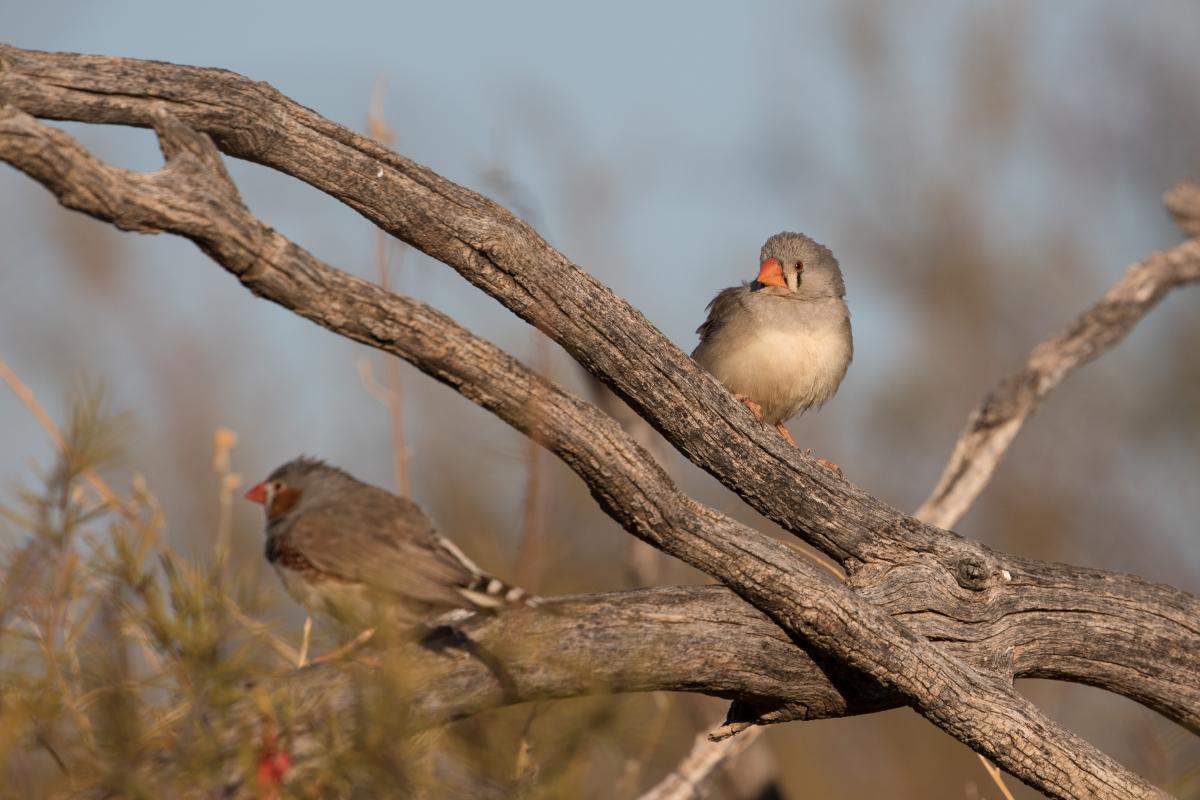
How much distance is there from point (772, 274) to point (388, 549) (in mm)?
2375

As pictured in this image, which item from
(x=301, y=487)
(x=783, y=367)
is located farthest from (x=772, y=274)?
(x=301, y=487)

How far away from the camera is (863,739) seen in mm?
11672

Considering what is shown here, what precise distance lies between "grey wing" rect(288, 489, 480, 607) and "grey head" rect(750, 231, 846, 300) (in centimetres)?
216

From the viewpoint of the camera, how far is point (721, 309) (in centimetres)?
607

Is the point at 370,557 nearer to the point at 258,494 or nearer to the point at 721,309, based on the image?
the point at 258,494

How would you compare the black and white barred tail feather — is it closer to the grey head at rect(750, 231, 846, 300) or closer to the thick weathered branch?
the grey head at rect(750, 231, 846, 300)

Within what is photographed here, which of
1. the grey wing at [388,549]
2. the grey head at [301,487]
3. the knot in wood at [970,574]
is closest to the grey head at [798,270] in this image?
the knot in wood at [970,574]

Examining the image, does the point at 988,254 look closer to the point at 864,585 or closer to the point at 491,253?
the point at 864,585

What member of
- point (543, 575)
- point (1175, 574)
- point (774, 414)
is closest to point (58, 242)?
point (774, 414)

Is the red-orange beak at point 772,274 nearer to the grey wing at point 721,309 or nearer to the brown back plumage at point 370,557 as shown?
the grey wing at point 721,309

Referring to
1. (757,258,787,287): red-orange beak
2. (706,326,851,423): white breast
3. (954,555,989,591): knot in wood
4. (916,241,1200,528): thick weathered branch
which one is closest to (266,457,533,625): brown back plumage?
(954,555,989,591): knot in wood

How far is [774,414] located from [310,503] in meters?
2.07

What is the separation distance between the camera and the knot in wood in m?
4.56

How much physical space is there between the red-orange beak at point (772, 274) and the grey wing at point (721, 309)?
10 centimetres
